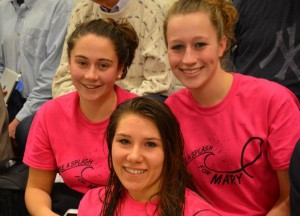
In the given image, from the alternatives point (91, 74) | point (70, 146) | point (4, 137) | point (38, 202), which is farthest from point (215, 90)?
point (4, 137)

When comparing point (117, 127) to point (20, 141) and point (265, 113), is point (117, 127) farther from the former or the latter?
point (20, 141)

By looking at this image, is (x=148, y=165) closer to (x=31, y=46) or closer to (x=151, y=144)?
(x=151, y=144)

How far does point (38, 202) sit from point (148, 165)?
1.81 ft

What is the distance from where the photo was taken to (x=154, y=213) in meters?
1.32

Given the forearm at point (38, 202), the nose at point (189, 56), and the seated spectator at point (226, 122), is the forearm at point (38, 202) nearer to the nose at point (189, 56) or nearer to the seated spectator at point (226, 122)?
the seated spectator at point (226, 122)

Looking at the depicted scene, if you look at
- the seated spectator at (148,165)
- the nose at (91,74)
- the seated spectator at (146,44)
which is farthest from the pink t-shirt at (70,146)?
the seated spectator at (146,44)

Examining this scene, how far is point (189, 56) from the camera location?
1435mm

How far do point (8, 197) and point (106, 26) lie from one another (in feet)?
2.41

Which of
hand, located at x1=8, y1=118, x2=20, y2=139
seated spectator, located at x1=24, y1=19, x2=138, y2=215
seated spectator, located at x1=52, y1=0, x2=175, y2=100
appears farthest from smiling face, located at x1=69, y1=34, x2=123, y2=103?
hand, located at x1=8, y1=118, x2=20, y2=139

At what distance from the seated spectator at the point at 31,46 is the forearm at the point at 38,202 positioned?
90cm

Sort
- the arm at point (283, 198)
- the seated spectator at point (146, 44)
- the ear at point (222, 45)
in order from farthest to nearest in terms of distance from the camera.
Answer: the seated spectator at point (146, 44) → the ear at point (222, 45) → the arm at point (283, 198)

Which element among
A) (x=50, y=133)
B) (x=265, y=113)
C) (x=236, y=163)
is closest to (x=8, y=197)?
(x=50, y=133)

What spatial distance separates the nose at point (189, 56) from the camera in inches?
56.5

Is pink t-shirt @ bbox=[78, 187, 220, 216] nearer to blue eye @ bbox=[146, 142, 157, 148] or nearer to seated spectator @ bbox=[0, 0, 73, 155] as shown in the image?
blue eye @ bbox=[146, 142, 157, 148]
